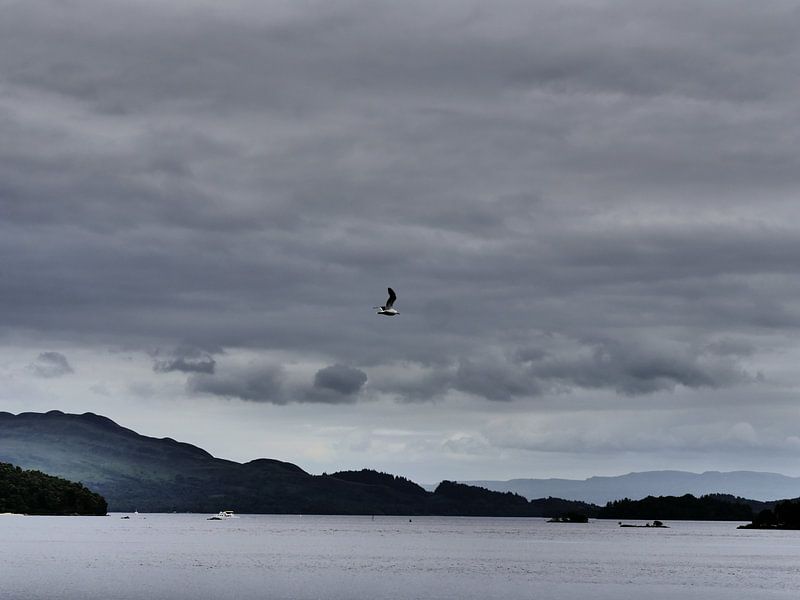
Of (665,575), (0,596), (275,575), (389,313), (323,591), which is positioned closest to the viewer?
(389,313)

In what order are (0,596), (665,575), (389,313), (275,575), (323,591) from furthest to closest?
(665,575) → (275,575) → (323,591) → (0,596) → (389,313)

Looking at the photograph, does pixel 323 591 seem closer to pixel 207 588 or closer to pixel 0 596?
pixel 207 588

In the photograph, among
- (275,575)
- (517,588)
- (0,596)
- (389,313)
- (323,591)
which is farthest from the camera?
(275,575)

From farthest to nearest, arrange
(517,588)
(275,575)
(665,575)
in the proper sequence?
(665,575) → (275,575) → (517,588)

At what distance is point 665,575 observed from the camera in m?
195

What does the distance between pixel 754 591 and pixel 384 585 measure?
51238mm

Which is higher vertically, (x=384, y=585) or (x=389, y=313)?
(x=389, y=313)

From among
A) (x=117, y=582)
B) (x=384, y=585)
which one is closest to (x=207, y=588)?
(x=117, y=582)

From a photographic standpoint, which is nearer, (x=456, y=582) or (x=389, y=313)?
(x=389, y=313)

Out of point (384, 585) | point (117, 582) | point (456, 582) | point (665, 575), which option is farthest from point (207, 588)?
point (665, 575)

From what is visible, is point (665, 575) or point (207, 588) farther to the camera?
point (665, 575)

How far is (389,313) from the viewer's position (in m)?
94.4

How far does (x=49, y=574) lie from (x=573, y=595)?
242ft

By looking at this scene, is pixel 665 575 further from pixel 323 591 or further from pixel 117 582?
pixel 117 582
